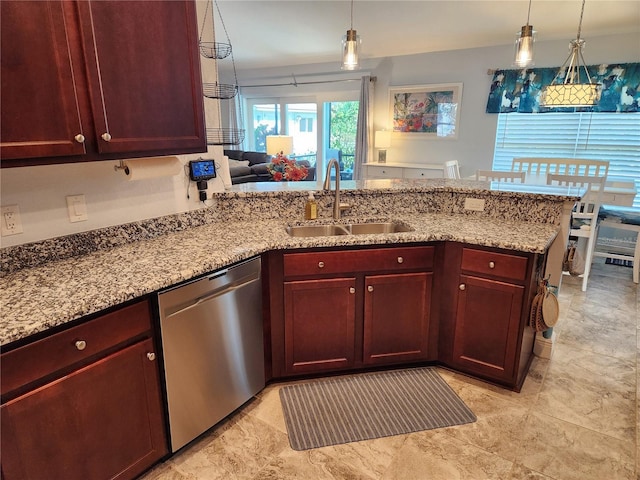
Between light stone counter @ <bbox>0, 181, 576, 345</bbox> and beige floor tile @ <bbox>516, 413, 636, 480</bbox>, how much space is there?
90 cm

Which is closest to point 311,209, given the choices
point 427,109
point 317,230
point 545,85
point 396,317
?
point 317,230

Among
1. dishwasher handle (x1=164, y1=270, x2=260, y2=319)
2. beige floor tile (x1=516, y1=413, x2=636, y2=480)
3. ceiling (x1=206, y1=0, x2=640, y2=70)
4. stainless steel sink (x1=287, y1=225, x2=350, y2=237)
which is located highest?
ceiling (x1=206, y1=0, x2=640, y2=70)

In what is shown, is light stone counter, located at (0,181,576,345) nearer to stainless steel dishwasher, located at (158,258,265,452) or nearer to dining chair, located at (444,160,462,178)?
stainless steel dishwasher, located at (158,258,265,452)

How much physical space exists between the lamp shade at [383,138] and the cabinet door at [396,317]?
4139 millimetres

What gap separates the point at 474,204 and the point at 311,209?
110 centimetres

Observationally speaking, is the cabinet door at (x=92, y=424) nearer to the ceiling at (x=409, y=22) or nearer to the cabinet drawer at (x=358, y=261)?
the cabinet drawer at (x=358, y=261)

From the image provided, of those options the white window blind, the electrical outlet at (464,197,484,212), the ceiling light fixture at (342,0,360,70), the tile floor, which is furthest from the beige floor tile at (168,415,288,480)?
the white window blind

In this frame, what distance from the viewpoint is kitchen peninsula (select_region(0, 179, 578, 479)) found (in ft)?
4.39

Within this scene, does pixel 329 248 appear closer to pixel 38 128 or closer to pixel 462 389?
pixel 462 389

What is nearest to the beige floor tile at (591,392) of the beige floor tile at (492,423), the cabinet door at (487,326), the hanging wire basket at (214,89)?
the beige floor tile at (492,423)

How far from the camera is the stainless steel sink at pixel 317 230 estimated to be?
2.53 meters

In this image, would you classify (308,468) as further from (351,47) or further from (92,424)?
(351,47)

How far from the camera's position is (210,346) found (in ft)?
6.04

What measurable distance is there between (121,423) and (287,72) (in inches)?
264
